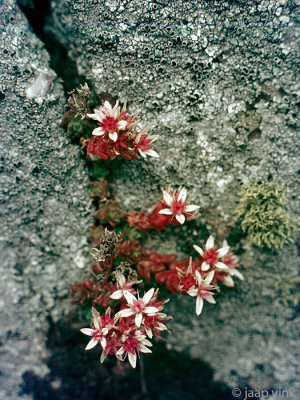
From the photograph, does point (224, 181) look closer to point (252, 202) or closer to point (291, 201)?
point (252, 202)

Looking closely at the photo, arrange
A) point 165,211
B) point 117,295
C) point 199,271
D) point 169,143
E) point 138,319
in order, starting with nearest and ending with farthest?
point 138,319 → point 117,295 → point 165,211 → point 199,271 → point 169,143

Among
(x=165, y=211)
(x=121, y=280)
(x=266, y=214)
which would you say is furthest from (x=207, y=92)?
(x=121, y=280)

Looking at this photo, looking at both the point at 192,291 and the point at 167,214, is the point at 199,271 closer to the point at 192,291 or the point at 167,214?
the point at 192,291

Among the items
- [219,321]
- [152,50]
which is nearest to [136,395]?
[219,321]

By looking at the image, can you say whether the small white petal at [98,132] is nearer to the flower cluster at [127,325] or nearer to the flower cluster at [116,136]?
the flower cluster at [116,136]

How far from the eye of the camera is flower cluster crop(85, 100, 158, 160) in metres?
2.46

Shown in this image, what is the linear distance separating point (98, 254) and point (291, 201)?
76.6 inches

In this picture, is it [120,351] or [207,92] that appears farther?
[207,92]

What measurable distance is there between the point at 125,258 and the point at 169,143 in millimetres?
1163

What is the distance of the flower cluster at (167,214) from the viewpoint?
8.65 ft

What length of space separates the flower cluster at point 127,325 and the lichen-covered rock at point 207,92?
833 millimetres

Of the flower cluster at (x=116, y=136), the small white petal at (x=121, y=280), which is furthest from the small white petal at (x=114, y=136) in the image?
the small white petal at (x=121, y=280)

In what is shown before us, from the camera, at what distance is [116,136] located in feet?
8.00

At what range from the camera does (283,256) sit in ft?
10.3
